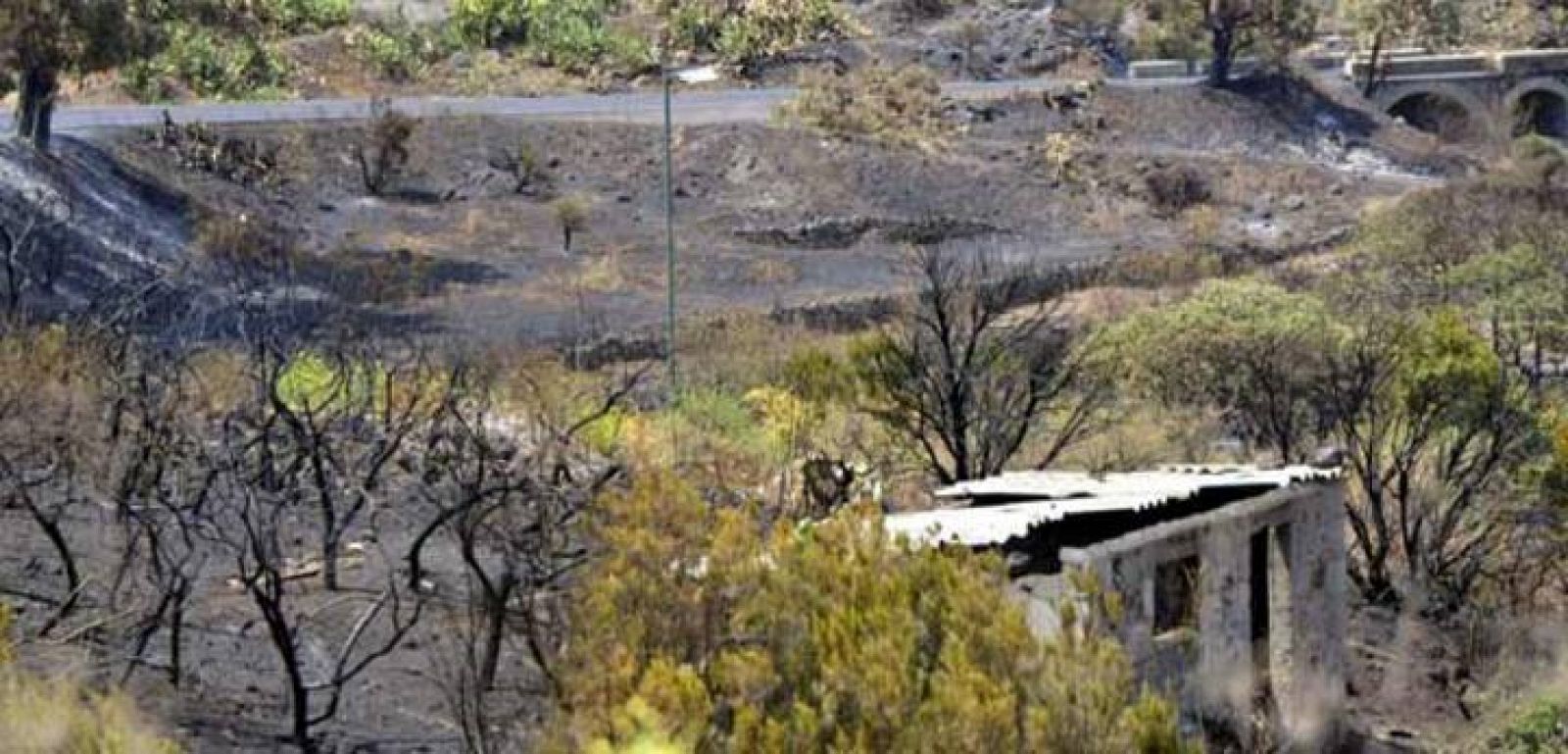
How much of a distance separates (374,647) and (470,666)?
4.60 m

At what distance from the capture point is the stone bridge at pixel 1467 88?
→ 2894 inches

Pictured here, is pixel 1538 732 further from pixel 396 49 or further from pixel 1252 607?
pixel 396 49

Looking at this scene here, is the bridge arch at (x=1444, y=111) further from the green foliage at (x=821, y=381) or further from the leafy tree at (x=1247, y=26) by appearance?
the green foliage at (x=821, y=381)

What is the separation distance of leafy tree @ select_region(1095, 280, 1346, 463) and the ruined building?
36.6 ft

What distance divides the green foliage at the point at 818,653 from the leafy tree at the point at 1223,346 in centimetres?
1979

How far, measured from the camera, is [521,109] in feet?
192

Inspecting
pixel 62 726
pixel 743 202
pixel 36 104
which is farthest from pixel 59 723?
pixel 743 202

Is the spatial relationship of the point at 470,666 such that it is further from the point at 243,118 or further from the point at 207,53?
the point at 207,53

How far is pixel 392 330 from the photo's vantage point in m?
39.5

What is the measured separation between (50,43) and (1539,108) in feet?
167

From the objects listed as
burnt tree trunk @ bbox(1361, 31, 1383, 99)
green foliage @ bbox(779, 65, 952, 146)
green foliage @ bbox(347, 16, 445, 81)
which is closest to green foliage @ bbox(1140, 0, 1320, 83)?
burnt tree trunk @ bbox(1361, 31, 1383, 99)

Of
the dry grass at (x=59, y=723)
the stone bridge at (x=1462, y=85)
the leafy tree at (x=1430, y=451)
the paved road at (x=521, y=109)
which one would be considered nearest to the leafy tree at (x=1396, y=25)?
the stone bridge at (x=1462, y=85)

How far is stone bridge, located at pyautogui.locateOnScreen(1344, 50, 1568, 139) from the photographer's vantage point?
2894 inches

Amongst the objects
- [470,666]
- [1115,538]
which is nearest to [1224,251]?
[1115,538]
